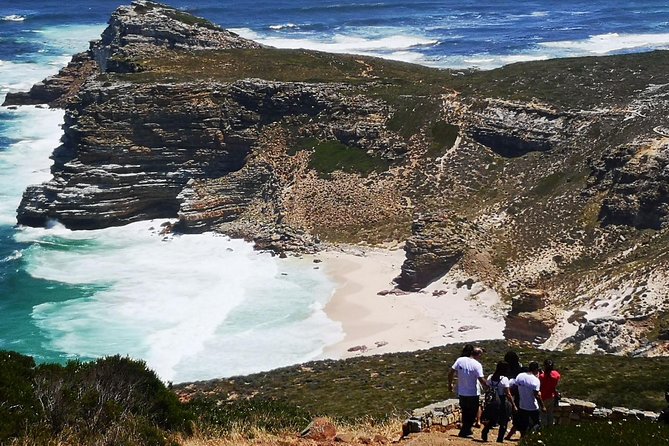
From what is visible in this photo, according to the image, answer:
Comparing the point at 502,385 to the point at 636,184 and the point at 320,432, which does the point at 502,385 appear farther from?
the point at 636,184

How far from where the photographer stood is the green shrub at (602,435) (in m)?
14.4

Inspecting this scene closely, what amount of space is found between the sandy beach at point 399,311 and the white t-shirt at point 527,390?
2523 centimetres

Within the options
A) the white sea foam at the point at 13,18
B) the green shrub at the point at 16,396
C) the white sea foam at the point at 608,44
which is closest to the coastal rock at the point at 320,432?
the green shrub at the point at 16,396

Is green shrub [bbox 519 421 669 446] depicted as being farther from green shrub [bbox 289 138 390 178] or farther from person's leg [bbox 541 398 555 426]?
green shrub [bbox 289 138 390 178]

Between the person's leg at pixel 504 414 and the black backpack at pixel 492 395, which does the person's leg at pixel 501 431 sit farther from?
the black backpack at pixel 492 395

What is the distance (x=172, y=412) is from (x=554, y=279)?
108 feet

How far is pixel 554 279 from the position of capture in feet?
159

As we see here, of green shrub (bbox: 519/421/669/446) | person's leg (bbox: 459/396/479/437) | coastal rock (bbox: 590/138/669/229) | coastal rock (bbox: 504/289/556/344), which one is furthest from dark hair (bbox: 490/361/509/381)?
coastal rock (bbox: 590/138/669/229)

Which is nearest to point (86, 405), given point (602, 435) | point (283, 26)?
point (602, 435)

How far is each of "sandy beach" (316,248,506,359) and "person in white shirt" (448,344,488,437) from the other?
81.2 feet

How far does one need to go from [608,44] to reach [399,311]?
341ft

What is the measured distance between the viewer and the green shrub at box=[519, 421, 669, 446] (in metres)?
14.4

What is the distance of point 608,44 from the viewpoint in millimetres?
138250

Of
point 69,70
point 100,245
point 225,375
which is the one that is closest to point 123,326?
point 225,375
